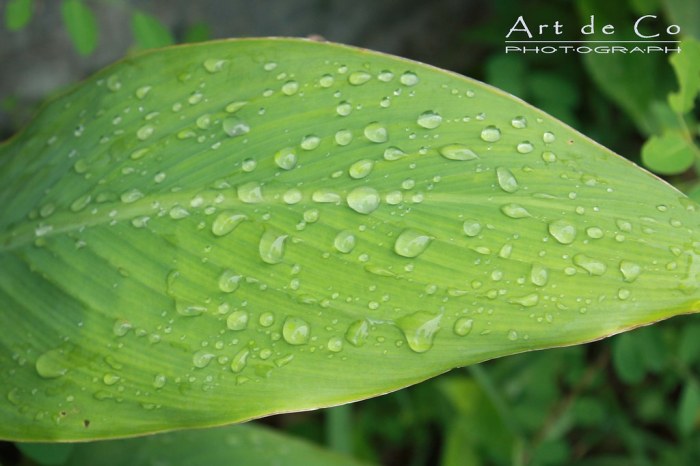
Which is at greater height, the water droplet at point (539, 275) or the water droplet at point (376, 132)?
the water droplet at point (376, 132)

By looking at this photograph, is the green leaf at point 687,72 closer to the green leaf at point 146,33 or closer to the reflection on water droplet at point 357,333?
the reflection on water droplet at point 357,333

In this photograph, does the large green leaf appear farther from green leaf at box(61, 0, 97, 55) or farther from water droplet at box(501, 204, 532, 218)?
green leaf at box(61, 0, 97, 55)

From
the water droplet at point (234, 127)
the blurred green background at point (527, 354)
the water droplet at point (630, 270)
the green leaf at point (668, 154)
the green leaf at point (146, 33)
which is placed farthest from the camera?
the blurred green background at point (527, 354)

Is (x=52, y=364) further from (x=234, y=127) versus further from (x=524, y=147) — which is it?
(x=524, y=147)

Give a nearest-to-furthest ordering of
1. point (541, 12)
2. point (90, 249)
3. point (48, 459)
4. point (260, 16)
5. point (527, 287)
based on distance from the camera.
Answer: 1. point (527, 287)
2. point (90, 249)
3. point (48, 459)
4. point (541, 12)
5. point (260, 16)

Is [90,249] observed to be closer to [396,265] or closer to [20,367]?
[20,367]

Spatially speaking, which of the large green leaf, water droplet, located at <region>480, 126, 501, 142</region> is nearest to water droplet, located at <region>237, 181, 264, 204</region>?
the large green leaf

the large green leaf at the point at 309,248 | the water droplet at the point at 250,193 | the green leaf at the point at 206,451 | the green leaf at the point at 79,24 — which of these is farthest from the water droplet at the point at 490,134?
the green leaf at the point at 79,24

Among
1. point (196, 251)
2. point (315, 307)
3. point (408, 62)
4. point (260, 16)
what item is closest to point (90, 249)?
point (196, 251)
